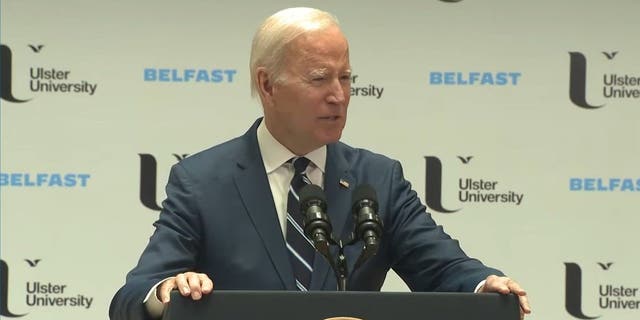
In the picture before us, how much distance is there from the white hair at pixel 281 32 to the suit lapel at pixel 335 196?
0.25 m

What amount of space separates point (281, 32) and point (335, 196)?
1.34 ft

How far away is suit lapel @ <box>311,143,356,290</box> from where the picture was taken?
2.64 meters

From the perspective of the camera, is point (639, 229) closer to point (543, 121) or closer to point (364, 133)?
point (543, 121)

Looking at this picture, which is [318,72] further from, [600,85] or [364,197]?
[600,85]

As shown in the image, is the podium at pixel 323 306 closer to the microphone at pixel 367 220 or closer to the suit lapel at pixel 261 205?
the microphone at pixel 367 220

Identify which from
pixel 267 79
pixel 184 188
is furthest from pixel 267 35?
pixel 184 188

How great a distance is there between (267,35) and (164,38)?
2609 millimetres

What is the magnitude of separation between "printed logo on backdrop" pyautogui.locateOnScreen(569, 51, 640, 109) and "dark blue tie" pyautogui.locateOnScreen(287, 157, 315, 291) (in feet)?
9.15

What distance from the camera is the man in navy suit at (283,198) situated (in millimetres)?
2635

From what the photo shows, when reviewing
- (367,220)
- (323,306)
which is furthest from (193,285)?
(367,220)

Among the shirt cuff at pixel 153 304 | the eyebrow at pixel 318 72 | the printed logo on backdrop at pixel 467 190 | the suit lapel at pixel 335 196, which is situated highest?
the eyebrow at pixel 318 72

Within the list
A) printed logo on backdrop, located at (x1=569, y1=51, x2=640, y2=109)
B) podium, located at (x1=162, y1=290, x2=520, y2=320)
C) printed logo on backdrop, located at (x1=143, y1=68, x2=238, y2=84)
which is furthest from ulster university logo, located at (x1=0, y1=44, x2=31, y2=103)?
podium, located at (x1=162, y1=290, x2=520, y2=320)

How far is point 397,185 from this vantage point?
2.84 metres

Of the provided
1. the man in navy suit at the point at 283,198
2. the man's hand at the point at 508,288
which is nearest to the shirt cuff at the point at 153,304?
the man in navy suit at the point at 283,198
